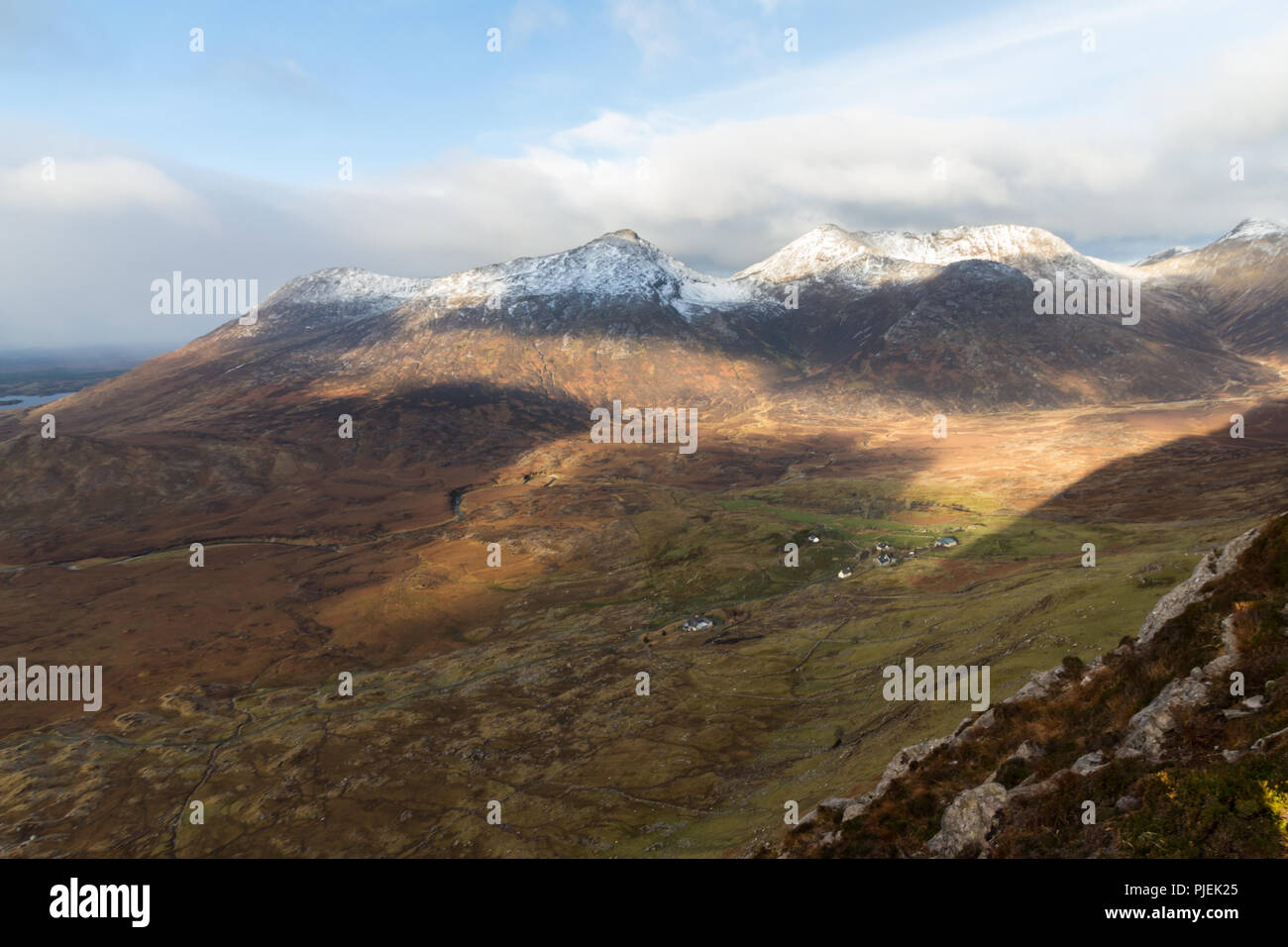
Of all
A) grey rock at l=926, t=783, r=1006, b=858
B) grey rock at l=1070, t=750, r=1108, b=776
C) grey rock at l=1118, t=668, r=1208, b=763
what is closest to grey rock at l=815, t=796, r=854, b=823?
grey rock at l=926, t=783, r=1006, b=858

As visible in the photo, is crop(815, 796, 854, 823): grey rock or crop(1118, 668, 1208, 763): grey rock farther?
crop(815, 796, 854, 823): grey rock

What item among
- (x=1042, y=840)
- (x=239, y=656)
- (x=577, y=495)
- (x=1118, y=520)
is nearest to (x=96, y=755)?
(x=239, y=656)

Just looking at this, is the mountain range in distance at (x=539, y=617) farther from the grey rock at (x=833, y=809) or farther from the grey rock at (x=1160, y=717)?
the grey rock at (x=1160, y=717)

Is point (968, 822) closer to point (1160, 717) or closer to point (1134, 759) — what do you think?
point (1134, 759)

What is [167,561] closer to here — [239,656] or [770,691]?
[239,656]

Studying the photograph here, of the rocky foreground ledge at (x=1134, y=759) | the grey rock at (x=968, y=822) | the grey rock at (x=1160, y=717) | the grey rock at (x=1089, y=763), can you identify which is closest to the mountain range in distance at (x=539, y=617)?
the rocky foreground ledge at (x=1134, y=759)

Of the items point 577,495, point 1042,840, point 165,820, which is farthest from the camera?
point 577,495

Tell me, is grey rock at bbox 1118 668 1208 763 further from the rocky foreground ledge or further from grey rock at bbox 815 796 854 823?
grey rock at bbox 815 796 854 823

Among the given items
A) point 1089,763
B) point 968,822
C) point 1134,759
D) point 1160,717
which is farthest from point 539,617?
point 1134,759
